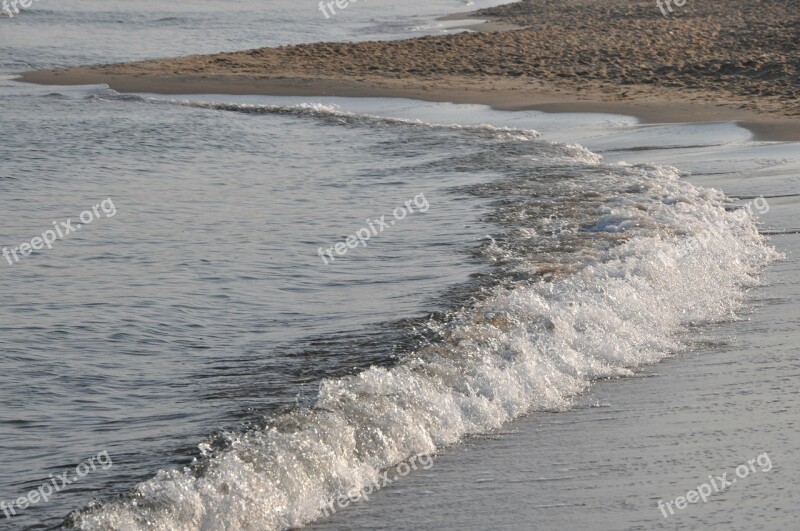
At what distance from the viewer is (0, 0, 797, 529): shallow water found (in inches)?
192

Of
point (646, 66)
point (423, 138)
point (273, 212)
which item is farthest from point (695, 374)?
point (646, 66)

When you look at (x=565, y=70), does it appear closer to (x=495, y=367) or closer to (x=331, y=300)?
(x=331, y=300)

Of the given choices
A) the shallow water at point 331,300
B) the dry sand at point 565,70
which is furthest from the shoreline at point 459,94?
the shallow water at point 331,300

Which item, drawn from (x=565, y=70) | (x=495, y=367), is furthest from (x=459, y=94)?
(x=495, y=367)

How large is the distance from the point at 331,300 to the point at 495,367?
1.88 meters

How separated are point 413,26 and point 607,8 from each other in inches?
252

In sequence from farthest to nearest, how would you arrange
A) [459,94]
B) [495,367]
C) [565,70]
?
[565,70]
[459,94]
[495,367]

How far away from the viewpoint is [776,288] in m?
7.52

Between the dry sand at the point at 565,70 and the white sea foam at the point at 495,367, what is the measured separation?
19.8 ft

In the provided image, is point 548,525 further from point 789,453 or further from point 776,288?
point 776,288

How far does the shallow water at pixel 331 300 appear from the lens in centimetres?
487

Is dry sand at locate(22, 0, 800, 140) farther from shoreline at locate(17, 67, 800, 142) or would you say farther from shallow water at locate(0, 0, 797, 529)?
shallow water at locate(0, 0, 797, 529)

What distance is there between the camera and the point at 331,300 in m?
7.50

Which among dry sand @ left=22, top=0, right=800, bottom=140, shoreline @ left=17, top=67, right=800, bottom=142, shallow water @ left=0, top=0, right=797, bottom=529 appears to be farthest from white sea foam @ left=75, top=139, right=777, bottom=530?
dry sand @ left=22, top=0, right=800, bottom=140
